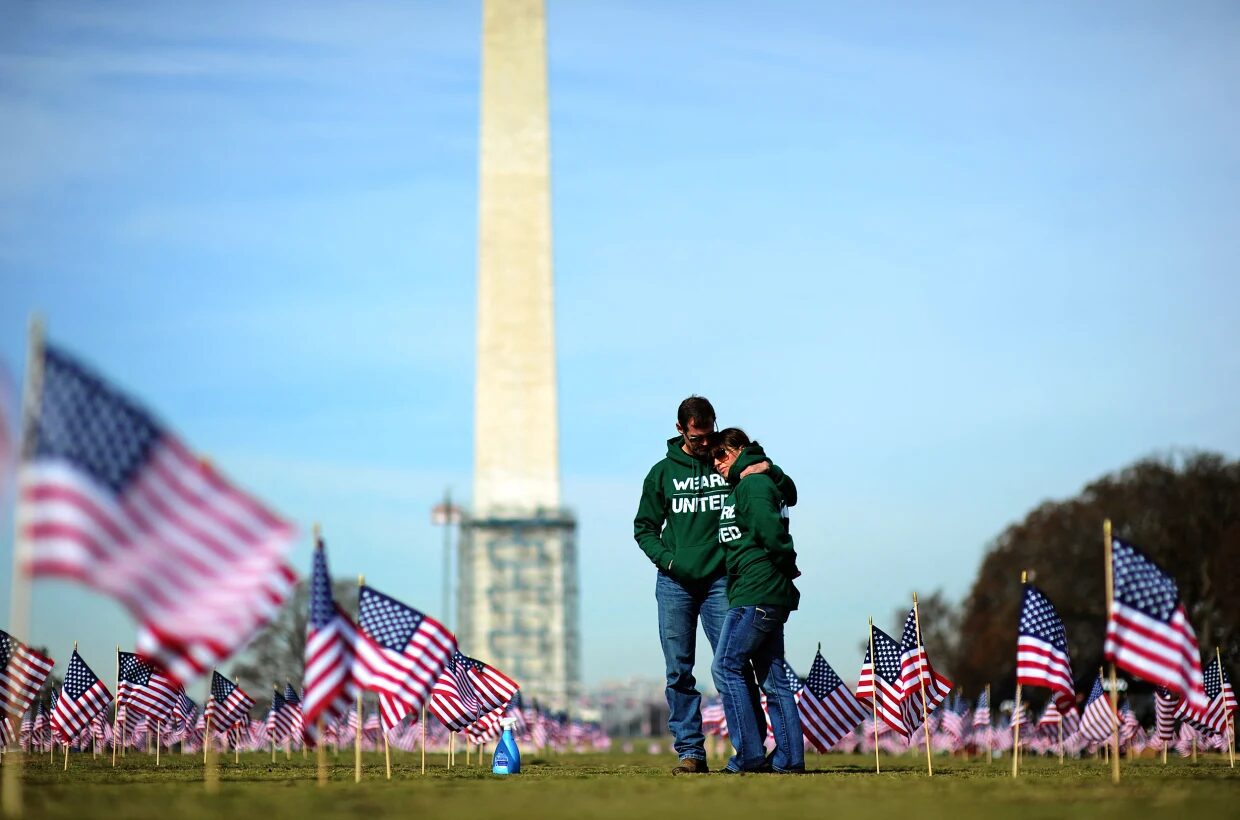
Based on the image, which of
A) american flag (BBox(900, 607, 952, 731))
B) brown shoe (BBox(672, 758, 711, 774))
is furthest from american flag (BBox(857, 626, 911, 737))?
brown shoe (BBox(672, 758, 711, 774))

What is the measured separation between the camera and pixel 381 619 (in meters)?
13.2

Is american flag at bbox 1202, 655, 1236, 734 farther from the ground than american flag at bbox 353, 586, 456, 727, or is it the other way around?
american flag at bbox 353, 586, 456, 727

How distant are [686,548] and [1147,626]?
9.93 feet

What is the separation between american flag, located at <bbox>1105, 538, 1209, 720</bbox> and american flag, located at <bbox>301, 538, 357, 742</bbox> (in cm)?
455

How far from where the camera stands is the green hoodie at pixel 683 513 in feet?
41.2

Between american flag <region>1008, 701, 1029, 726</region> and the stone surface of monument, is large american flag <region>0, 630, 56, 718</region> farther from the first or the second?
the stone surface of monument

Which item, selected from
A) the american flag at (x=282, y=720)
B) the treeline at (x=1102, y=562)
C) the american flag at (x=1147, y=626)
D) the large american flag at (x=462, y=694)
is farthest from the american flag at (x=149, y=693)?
the treeline at (x=1102, y=562)

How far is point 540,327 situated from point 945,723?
82.9ft

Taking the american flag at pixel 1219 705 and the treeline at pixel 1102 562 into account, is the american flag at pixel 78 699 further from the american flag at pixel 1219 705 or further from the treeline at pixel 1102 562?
the treeline at pixel 1102 562

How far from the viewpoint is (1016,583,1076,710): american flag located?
1308 cm

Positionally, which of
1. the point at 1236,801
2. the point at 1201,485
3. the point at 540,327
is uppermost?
the point at 540,327

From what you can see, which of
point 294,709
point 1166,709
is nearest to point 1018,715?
point 1166,709

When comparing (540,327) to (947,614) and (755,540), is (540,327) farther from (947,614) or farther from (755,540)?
(755,540)

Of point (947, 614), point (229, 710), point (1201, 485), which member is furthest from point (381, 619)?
point (947, 614)
